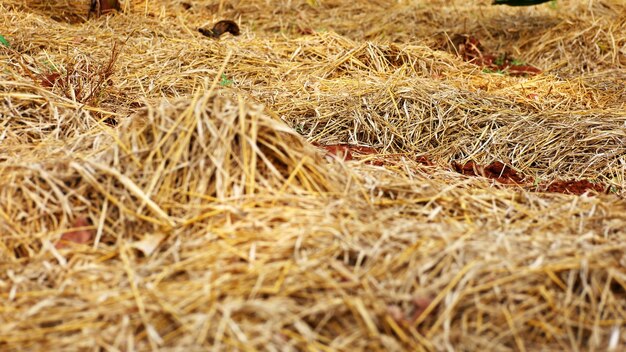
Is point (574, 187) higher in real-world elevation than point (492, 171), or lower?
higher

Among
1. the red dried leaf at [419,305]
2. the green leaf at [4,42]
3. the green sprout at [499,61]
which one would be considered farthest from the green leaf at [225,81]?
the red dried leaf at [419,305]

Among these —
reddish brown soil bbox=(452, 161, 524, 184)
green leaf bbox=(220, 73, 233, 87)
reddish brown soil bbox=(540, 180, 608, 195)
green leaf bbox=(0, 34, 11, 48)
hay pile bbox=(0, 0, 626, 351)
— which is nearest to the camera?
hay pile bbox=(0, 0, 626, 351)

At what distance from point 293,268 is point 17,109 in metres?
1.72

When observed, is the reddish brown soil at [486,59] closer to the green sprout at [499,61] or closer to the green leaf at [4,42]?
the green sprout at [499,61]

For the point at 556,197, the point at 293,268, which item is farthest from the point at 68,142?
the point at 556,197

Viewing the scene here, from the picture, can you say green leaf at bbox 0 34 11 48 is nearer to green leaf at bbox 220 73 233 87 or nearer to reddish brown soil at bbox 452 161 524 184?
green leaf at bbox 220 73 233 87

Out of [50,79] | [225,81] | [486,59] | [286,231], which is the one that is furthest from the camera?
[486,59]

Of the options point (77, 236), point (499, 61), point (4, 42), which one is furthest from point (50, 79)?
point (499, 61)

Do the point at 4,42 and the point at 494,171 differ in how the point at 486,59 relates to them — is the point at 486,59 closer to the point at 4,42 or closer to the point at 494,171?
the point at 494,171

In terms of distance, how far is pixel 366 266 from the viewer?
2.09 meters

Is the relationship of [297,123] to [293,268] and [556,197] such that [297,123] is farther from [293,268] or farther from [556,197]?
[293,268]

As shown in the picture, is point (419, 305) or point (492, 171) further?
point (492, 171)

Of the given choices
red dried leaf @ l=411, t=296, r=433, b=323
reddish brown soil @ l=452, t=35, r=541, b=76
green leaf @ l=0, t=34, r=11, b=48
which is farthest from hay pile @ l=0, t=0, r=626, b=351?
reddish brown soil @ l=452, t=35, r=541, b=76

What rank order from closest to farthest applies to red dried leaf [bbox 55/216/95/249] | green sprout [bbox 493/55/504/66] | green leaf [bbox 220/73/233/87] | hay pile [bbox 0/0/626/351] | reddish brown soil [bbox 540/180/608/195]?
hay pile [bbox 0/0/626/351], red dried leaf [bbox 55/216/95/249], reddish brown soil [bbox 540/180/608/195], green leaf [bbox 220/73/233/87], green sprout [bbox 493/55/504/66]
